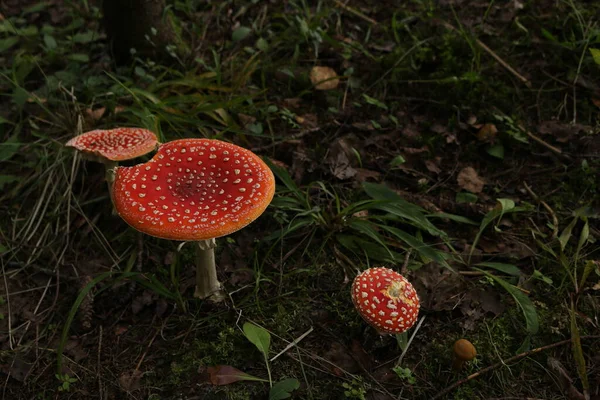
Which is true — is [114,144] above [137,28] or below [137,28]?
below

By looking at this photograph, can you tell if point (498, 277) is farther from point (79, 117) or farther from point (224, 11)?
point (224, 11)

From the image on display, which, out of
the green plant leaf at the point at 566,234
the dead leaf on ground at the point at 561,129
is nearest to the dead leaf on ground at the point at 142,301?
the green plant leaf at the point at 566,234

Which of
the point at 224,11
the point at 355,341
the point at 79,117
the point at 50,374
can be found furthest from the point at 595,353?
the point at 224,11

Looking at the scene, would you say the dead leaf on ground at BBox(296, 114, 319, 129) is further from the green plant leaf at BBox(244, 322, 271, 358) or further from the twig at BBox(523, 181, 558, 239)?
the green plant leaf at BBox(244, 322, 271, 358)

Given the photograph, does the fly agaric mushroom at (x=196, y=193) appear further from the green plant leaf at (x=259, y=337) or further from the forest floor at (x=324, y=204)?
the forest floor at (x=324, y=204)

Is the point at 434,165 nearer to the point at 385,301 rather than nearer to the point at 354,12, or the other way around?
the point at 385,301

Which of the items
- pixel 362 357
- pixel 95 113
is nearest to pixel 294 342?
pixel 362 357
